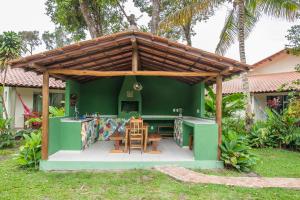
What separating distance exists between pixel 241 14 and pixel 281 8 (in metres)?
1.48

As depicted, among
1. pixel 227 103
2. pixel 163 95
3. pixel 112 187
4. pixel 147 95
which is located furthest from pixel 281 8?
pixel 112 187

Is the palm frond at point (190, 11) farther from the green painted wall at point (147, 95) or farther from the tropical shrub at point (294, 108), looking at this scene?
the tropical shrub at point (294, 108)

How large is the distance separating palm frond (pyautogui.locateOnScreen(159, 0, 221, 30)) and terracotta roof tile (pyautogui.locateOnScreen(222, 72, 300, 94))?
633 cm

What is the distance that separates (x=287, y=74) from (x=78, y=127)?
15.0 meters

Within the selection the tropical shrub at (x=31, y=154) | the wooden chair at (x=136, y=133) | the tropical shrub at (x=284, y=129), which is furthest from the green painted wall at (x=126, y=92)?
the tropical shrub at (x=284, y=129)

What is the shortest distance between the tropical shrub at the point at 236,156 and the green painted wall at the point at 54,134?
4.51 metres

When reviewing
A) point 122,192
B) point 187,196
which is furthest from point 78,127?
point 187,196

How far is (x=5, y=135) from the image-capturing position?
35.8 ft

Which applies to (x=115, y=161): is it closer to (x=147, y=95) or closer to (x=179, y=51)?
(x=179, y=51)

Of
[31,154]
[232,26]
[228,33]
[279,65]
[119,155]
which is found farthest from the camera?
[279,65]

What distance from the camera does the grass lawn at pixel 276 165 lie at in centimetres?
689

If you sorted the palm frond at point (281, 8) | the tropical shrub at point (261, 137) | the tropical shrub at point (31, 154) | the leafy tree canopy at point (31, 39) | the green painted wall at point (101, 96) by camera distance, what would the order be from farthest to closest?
1. the leafy tree canopy at point (31, 39)
2. the green painted wall at point (101, 96)
3. the tropical shrub at point (261, 137)
4. the palm frond at point (281, 8)
5. the tropical shrub at point (31, 154)

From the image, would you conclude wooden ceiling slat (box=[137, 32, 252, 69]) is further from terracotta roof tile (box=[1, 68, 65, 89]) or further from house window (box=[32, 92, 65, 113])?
house window (box=[32, 92, 65, 113])

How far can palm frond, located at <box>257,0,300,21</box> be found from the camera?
34.4ft
